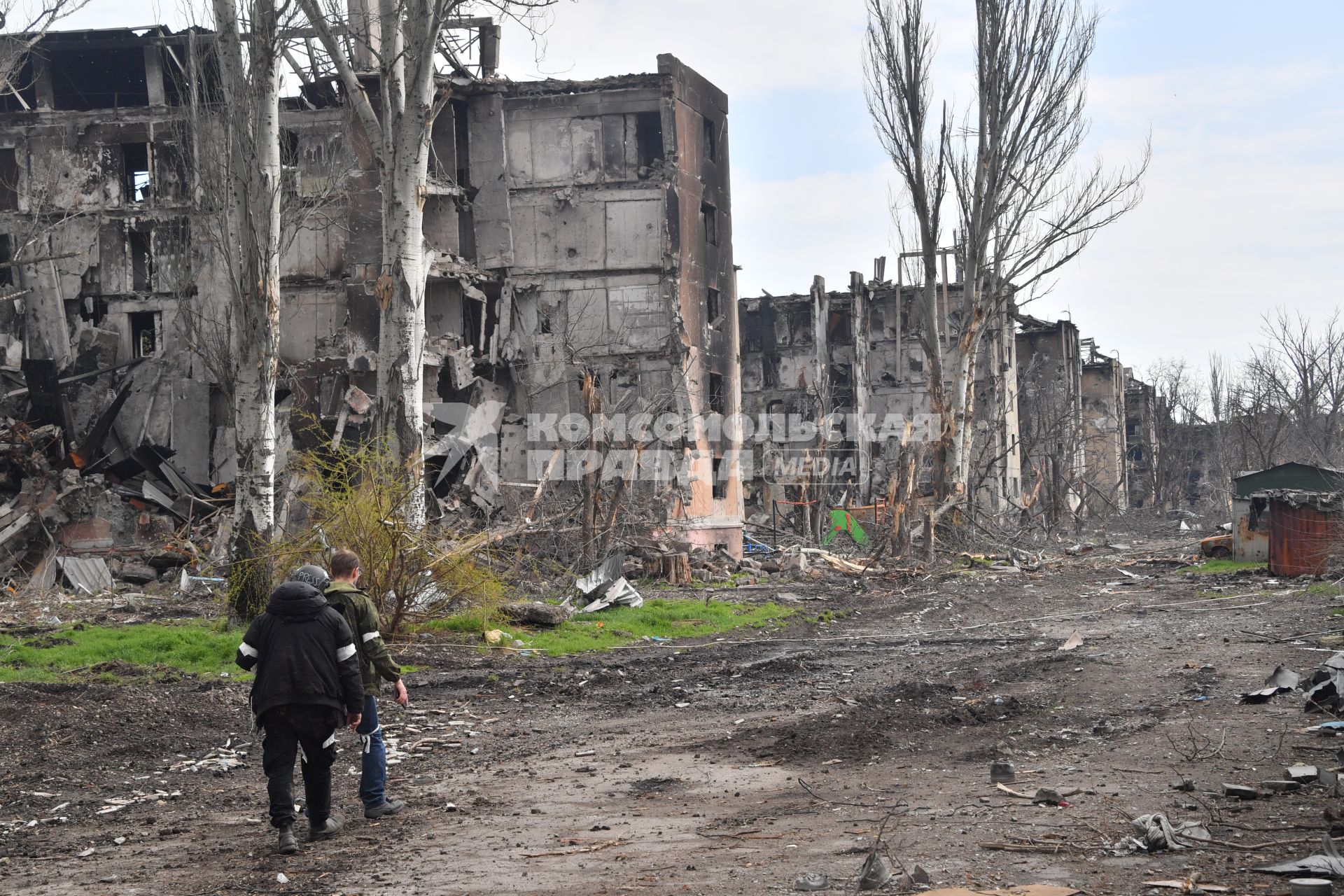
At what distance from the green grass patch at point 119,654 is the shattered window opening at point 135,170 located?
18864mm

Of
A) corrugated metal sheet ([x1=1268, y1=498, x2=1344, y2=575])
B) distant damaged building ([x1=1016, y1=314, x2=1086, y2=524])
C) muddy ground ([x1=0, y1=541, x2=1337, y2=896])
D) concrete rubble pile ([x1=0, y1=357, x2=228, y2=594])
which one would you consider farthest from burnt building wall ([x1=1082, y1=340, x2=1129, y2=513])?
muddy ground ([x1=0, y1=541, x2=1337, y2=896])

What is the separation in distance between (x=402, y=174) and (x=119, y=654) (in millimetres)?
6458

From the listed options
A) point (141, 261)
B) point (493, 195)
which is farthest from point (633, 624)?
point (141, 261)

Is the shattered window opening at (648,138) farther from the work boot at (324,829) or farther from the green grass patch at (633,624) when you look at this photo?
the work boot at (324,829)

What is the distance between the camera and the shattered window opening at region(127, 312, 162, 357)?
1136 inches

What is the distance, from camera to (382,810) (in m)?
6.21

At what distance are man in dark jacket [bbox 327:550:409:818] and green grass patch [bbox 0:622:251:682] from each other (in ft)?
15.8

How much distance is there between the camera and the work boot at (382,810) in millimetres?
6203

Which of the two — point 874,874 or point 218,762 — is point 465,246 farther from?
point 874,874

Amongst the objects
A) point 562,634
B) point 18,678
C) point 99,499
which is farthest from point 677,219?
point 18,678

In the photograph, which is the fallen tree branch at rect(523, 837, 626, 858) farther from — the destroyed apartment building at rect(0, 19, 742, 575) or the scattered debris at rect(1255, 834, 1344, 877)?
the destroyed apartment building at rect(0, 19, 742, 575)

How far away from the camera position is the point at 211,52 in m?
18.2

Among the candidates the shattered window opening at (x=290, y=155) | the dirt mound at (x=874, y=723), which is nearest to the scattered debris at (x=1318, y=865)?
the dirt mound at (x=874, y=723)

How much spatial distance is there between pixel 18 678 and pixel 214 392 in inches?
706
